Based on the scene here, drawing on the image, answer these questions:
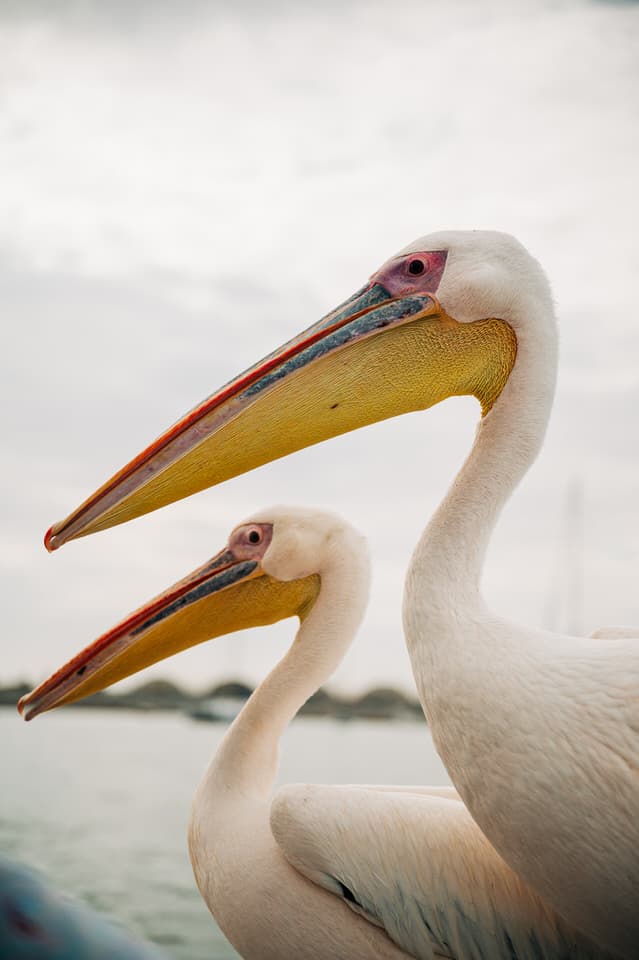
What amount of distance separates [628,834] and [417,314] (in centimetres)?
149

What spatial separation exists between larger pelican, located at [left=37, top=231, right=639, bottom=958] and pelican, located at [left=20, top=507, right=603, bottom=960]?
0.73 ft

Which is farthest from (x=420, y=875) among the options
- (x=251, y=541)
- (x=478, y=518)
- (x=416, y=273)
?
(x=416, y=273)

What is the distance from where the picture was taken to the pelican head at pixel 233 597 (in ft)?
12.4

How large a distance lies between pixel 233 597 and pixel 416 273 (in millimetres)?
1599

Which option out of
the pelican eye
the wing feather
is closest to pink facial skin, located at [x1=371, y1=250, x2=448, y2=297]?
the pelican eye

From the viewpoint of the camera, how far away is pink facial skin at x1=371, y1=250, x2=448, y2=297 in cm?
291

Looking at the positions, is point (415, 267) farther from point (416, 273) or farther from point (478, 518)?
point (478, 518)

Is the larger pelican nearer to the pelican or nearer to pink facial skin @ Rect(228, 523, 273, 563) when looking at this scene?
the pelican

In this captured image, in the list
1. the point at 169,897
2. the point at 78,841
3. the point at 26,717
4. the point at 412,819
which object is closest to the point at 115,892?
the point at 169,897

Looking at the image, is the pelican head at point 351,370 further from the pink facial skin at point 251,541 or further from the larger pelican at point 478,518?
the pink facial skin at point 251,541

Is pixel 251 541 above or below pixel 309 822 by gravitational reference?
above

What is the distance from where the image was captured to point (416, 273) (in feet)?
9.61

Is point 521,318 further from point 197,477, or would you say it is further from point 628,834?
point 628,834

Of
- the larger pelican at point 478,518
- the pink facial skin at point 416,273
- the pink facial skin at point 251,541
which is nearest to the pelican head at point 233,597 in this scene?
the pink facial skin at point 251,541
